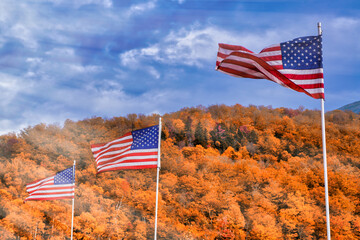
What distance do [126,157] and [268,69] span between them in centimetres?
647

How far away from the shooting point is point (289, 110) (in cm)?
9394

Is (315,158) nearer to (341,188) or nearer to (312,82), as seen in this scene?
(341,188)

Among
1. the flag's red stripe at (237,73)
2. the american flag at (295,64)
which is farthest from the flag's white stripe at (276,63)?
the flag's red stripe at (237,73)

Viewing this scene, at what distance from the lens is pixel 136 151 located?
1331 centimetres

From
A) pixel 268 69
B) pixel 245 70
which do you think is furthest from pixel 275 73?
pixel 245 70

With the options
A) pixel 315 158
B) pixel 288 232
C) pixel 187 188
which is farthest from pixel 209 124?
pixel 288 232

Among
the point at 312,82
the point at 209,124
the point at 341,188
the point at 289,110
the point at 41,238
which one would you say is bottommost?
the point at 41,238

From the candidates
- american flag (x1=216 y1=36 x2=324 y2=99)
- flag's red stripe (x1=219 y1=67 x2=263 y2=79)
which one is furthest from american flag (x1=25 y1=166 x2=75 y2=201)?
american flag (x1=216 y1=36 x2=324 y2=99)

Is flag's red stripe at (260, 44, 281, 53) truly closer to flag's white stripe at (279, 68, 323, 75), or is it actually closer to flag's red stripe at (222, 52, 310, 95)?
flag's red stripe at (222, 52, 310, 95)

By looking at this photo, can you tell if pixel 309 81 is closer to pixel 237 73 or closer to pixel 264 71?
pixel 264 71

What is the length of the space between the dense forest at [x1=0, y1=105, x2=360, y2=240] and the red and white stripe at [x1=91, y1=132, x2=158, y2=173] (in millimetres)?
27672

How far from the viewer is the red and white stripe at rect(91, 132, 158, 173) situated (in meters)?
13.2

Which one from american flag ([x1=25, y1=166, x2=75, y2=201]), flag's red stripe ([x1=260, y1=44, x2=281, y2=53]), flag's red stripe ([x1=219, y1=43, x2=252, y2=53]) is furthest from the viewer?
american flag ([x1=25, y1=166, x2=75, y2=201])

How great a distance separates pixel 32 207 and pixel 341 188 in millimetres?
41374
